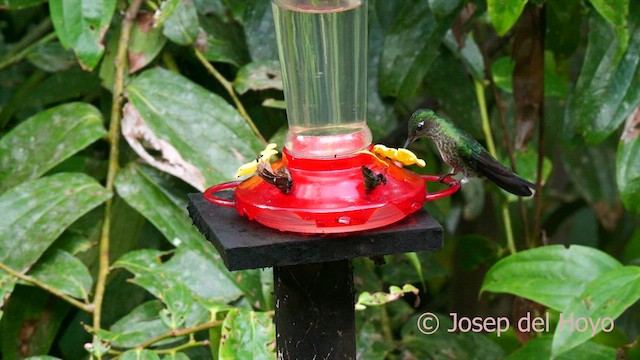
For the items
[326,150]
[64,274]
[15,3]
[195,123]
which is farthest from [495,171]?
[15,3]

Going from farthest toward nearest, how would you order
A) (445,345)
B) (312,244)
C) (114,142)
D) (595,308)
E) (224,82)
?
(445,345) < (224,82) < (114,142) < (595,308) < (312,244)

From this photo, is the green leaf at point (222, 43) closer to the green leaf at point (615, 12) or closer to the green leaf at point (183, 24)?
the green leaf at point (183, 24)

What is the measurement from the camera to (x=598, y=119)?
1678 millimetres

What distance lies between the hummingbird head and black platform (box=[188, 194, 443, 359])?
0.40 feet

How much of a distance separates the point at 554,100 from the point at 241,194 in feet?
5.14

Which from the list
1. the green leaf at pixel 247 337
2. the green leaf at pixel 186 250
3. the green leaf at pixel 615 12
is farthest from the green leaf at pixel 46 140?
the green leaf at pixel 615 12

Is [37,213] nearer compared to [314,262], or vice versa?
[314,262]

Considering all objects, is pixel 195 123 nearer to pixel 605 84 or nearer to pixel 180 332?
pixel 180 332

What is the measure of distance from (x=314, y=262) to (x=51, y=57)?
108 centimetres

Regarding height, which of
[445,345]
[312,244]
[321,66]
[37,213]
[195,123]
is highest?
[321,66]

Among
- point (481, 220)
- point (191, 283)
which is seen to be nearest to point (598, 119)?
point (191, 283)

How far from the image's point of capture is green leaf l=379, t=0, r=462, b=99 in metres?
1.75

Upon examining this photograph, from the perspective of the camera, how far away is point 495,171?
3.59ft

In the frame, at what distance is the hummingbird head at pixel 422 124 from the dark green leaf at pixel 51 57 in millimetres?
947
